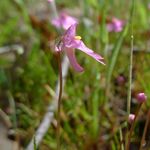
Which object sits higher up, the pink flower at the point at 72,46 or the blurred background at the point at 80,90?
the pink flower at the point at 72,46

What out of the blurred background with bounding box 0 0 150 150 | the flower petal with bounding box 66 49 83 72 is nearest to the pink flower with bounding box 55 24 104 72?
the flower petal with bounding box 66 49 83 72

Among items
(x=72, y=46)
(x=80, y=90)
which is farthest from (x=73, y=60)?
(x=80, y=90)

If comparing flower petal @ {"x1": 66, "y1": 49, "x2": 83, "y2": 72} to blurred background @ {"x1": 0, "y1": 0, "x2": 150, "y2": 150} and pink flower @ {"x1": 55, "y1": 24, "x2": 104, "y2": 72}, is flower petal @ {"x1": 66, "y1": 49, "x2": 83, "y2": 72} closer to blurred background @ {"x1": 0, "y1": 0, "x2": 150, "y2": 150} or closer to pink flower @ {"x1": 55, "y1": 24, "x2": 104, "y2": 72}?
pink flower @ {"x1": 55, "y1": 24, "x2": 104, "y2": 72}

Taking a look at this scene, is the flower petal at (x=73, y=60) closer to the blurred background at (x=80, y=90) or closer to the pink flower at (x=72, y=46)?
the pink flower at (x=72, y=46)

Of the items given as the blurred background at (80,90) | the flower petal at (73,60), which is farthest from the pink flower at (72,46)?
the blurred background at (80,90)

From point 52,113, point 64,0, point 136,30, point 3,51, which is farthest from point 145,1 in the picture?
point 52,113

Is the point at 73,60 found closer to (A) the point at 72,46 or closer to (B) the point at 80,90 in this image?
(A) the point at 72,46

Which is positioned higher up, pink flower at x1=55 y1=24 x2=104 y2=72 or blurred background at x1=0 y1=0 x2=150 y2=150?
pink flower at x1=55 y1=24 x2=104 y2=72

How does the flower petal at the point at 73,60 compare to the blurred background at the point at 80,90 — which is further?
the blurred background at the point at 80,90

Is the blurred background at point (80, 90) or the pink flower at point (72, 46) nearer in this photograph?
the pink flower at point (72, 46)

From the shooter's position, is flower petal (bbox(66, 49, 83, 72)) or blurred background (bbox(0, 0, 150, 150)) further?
blurred background (bbox(0, 0, 150, 150))

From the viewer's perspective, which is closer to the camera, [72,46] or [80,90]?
[72,46]
